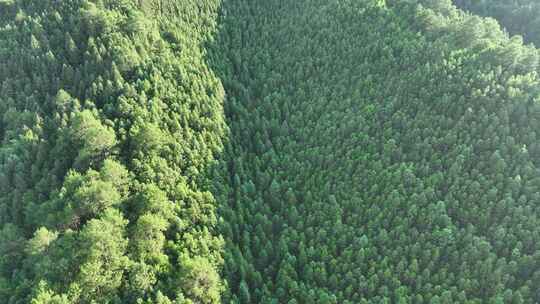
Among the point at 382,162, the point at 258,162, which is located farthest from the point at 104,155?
the point at 382,162

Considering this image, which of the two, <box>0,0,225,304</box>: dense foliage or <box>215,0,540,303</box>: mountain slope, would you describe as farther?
<box>215,0,540,303</box>: mountain slope

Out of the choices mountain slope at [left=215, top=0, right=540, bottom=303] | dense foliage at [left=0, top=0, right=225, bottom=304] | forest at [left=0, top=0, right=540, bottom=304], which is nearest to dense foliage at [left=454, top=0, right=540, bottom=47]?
mountain slope at [left=215, top=0, right=540, bottom=303]

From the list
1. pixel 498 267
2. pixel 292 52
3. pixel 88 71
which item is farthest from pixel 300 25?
pixel 498 267

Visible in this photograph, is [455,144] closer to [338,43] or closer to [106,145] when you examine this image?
[338,43]

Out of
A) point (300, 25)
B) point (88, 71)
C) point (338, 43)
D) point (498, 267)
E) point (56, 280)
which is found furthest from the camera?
point (300, 25)

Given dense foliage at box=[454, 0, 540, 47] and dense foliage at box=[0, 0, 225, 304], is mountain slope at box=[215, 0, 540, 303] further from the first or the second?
dense foliage at box=[454, 0, 540, 47]

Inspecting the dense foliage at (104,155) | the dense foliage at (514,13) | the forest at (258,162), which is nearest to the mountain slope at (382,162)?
the forest at (258,162)
